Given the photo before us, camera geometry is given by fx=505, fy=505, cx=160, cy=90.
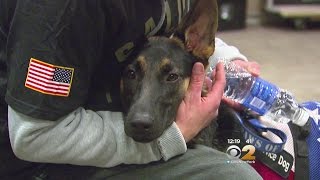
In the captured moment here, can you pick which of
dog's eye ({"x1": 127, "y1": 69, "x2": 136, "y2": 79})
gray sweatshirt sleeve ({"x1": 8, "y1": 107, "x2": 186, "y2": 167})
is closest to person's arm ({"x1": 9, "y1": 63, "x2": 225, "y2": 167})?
gray sweatshirt sleeve ({"x1": 8, "y1": 107, "x2": 186, "y2": 167})

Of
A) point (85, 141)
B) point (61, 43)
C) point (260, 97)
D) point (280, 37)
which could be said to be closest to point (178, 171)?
point (85, 141)

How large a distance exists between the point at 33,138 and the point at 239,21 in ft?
13.7

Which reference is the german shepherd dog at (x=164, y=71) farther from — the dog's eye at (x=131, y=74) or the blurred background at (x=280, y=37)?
the blurred background at (x=280, y=37)

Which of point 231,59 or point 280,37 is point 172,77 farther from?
point 280,37

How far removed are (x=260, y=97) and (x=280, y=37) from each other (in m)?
3.29

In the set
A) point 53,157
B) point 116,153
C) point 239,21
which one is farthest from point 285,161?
point 239,21

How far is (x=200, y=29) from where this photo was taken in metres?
1.45

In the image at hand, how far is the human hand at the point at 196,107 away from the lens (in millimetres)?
1404

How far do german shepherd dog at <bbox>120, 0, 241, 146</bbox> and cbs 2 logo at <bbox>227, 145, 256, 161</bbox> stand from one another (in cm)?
27

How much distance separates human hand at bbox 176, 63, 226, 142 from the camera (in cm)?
140

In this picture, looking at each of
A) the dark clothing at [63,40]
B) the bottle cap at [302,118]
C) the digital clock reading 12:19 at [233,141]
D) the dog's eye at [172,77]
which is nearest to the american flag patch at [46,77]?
the dark clothing at [63,40]

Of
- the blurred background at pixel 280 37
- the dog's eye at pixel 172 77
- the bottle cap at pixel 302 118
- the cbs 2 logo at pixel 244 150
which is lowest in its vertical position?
the blurred background at pixel 280 37

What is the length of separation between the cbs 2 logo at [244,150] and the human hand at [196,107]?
16 centimetres

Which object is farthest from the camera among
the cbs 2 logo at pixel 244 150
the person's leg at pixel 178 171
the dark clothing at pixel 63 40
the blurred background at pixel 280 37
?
the blurred background at pixel 280 37
